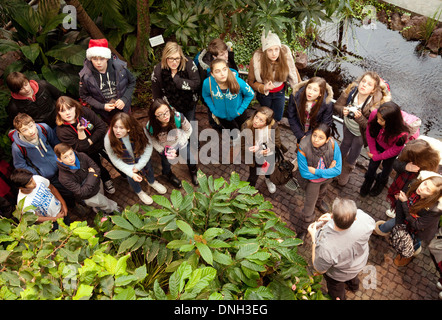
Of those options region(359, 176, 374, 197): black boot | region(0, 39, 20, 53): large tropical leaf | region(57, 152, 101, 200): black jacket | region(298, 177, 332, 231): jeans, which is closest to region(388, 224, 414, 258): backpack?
region(298, 177, 332, 231): jeans

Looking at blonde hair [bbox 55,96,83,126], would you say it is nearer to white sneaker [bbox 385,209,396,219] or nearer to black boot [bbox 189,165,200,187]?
black boot [bbox 189,165,200,187]

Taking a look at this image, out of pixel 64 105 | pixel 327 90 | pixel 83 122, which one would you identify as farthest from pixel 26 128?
pixel 327 90

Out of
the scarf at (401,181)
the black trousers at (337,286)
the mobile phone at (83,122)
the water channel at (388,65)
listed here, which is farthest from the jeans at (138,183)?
the water channel at (388,65)

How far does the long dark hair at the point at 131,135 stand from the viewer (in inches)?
136

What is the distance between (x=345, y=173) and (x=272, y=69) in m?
1.67

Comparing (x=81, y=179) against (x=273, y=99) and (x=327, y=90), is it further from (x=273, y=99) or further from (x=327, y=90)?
(x=327, y=90)

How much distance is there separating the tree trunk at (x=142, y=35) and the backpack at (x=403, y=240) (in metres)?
4.69

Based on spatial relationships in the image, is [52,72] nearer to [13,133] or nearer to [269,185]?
[13,133]

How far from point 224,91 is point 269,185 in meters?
1.39

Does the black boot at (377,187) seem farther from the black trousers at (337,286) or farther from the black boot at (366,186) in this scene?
the black trousers at (337,286)

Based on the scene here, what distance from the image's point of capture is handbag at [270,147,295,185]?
4.02 m

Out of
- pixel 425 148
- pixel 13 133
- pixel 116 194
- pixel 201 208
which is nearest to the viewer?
pixel 201 208
